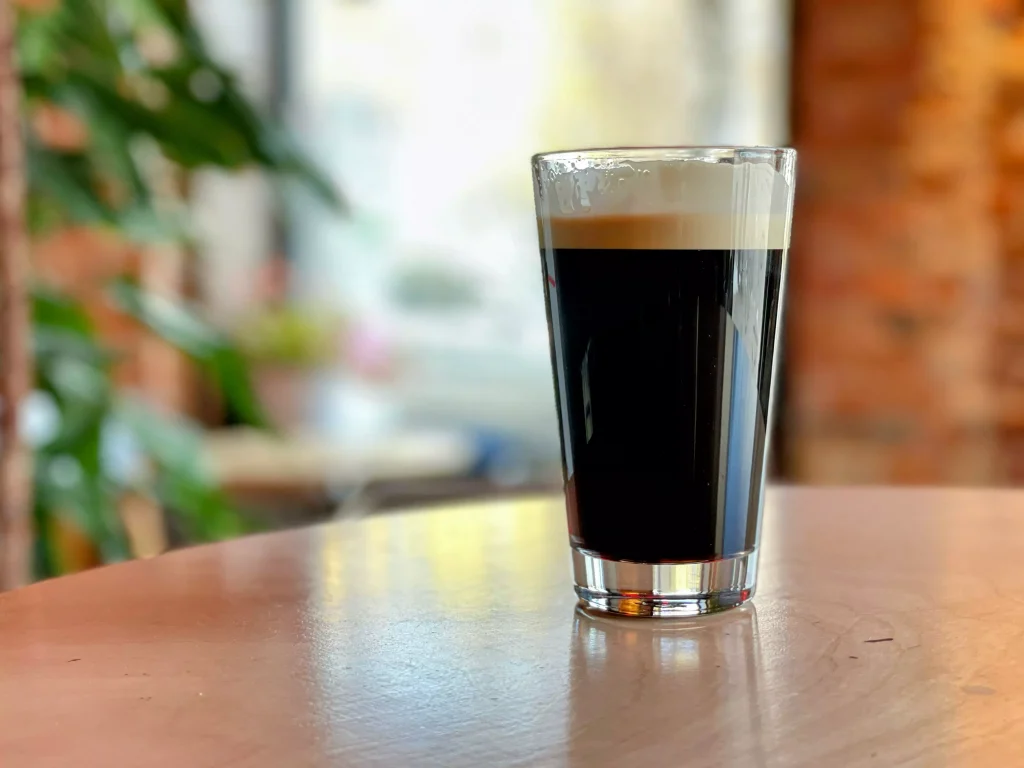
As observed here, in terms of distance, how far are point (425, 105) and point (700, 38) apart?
82 centimetres

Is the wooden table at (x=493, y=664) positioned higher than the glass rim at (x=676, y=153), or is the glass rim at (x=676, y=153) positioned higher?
the glass rim at (x=676, y=153)

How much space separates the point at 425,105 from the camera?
11.8 ft

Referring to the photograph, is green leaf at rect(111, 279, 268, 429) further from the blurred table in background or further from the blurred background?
the blurred table in background

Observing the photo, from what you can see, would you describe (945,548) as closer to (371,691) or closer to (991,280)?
(371,691)

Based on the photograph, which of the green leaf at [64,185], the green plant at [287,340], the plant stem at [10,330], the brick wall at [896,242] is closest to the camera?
the plant stem at [10,330]

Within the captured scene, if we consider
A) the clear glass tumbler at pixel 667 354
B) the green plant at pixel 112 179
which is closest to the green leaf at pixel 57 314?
the green plant at pixel 112 179

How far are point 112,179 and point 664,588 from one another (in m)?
1.10

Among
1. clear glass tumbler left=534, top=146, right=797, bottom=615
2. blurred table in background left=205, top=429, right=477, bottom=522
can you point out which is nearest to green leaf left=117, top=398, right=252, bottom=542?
clear glass tumbler left=534, top=146, right=797, bottom=615

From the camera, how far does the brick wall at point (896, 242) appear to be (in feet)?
7.47

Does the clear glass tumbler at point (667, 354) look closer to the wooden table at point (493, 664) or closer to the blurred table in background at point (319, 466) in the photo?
the wooden table at point (493, 664)

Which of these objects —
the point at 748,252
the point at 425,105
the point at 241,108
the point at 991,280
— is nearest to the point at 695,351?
the point at 748,252

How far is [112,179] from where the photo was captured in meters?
1.45

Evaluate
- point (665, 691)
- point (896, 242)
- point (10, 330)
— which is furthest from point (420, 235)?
point (665, 691)

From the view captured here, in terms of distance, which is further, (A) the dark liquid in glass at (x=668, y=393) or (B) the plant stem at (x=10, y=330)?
(B) the plant stem at (x=10, y=330)
